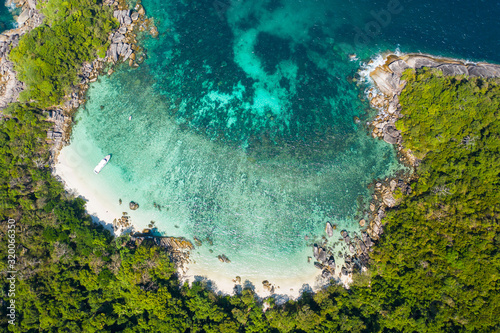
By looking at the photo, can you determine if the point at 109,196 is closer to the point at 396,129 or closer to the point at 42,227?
the point at 42,227

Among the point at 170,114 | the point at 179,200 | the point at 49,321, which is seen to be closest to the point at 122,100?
the point at 170,114

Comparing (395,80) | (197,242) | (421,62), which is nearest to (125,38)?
(197,242)

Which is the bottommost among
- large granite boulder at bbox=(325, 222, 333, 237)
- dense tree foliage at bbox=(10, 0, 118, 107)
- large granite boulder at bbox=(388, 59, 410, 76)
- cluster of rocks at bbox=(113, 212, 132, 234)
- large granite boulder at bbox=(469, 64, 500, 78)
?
large granite boulder at bbox=(325, 222, 333, 237)

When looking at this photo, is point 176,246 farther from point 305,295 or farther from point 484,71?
point 484,71

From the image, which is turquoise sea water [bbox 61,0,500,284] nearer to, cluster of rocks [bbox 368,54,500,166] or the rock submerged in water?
the rock submerged in water

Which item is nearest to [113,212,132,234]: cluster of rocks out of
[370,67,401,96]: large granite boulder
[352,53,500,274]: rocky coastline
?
[352,53,500,274]: rocky coastline
